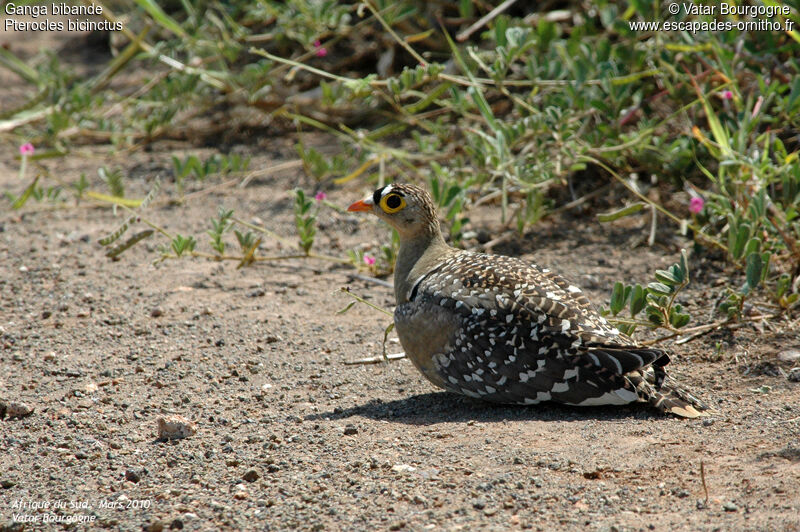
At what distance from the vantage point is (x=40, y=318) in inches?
205

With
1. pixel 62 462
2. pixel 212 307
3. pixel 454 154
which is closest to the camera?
pixel 62 462

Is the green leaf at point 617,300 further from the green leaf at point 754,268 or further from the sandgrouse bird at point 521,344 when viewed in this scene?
the green leaf at point 754,268

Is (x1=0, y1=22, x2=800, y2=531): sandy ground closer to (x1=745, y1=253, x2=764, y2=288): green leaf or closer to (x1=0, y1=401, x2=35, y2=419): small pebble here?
(x1=0, y1=401, x2=35, y2=419): small pebble

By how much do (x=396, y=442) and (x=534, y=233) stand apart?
9.43 ft

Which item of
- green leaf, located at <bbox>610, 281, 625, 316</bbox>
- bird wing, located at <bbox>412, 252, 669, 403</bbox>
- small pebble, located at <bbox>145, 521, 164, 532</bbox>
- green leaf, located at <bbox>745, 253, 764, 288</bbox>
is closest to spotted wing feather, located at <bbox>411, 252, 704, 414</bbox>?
bird wing, located at <bbox>412, 252, 669, 403</bbox>

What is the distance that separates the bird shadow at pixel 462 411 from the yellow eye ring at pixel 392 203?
1.03 meters

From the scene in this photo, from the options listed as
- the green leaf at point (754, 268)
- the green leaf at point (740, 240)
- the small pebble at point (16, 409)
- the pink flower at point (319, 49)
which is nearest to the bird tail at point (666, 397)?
the green leaf at point (754, 268)

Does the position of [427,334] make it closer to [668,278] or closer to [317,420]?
[317,420]

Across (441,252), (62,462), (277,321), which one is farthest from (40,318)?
(441,252)

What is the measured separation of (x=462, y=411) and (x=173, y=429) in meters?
1.35

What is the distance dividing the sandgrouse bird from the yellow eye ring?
1.57 ft

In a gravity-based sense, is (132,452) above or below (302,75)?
below

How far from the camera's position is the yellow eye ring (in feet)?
15.4

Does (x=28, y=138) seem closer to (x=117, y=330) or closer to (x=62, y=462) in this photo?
(x=117, y=330)
